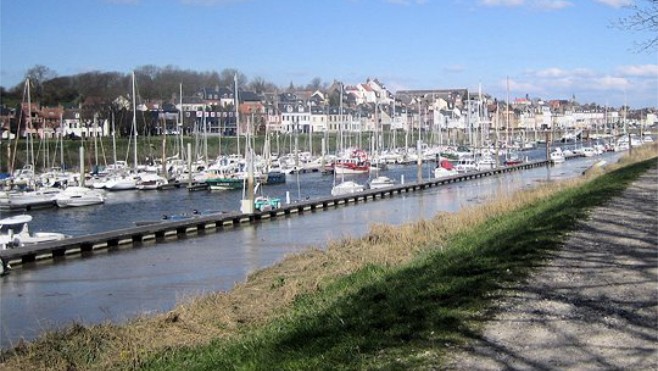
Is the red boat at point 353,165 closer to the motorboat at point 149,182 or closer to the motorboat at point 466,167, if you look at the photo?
the motorboat at point 466,167

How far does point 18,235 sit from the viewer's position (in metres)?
36.9

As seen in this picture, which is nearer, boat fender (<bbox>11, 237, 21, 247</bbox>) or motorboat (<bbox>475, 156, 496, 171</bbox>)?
boat fender (<bbox>11, 237, 21, 247</bbox>)

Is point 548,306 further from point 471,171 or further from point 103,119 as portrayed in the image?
point 103,119

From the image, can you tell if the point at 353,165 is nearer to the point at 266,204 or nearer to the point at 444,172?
the point at 444,172

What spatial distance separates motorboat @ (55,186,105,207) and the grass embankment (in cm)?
4402

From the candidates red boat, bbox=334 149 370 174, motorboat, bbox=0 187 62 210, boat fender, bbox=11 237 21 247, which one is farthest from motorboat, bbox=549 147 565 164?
boat fender, bbox=11 237 21 247

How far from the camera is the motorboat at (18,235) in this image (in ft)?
117

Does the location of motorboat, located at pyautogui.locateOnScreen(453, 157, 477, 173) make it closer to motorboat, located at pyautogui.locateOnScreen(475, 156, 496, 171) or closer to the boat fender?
motorboat, located at pyautogui.locateOnScreen(475, 156, 496, 171)

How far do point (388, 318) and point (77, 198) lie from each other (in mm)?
55101

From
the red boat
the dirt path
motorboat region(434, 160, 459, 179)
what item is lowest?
motorboat region(434, 160, 459, 179)

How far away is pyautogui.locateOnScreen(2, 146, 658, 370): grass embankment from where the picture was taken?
28.2 ft

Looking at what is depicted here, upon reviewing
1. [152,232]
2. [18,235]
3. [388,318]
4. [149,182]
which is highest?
[388,318]

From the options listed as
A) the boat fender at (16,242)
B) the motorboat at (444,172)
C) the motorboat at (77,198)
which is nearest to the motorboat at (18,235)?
the boat fender at (16,242)

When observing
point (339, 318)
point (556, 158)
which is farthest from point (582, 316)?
point (556, 158)
